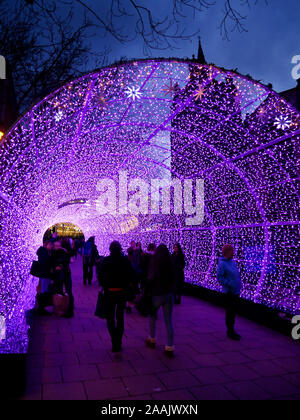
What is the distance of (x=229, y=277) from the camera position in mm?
5801

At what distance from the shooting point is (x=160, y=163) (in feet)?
38.0

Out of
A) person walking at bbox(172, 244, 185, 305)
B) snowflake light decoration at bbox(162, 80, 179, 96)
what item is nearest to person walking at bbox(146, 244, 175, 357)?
snowflake light decoration at bbox(162, 80, 179, 96)

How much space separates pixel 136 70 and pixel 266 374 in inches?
201

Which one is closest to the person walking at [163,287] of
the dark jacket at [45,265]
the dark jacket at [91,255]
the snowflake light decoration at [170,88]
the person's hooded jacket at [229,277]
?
the person's hooded jacket at [229,277]

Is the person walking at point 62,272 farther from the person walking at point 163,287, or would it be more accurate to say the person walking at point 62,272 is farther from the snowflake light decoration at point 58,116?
the snowflake light decoration at point 58,116

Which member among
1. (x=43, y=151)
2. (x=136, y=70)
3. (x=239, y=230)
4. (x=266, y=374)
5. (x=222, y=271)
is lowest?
(x=266, y=374)

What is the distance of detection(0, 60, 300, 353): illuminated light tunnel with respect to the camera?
18.9ft

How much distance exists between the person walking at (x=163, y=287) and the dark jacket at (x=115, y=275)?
365 mm

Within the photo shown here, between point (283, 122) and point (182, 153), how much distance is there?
4208 millimetres

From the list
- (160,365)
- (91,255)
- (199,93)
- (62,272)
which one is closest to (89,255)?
(91,255)

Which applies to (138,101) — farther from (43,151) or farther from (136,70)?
(43,151)

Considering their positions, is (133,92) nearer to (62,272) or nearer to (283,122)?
(283,122)

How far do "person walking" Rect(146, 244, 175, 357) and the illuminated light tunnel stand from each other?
6.20ft
